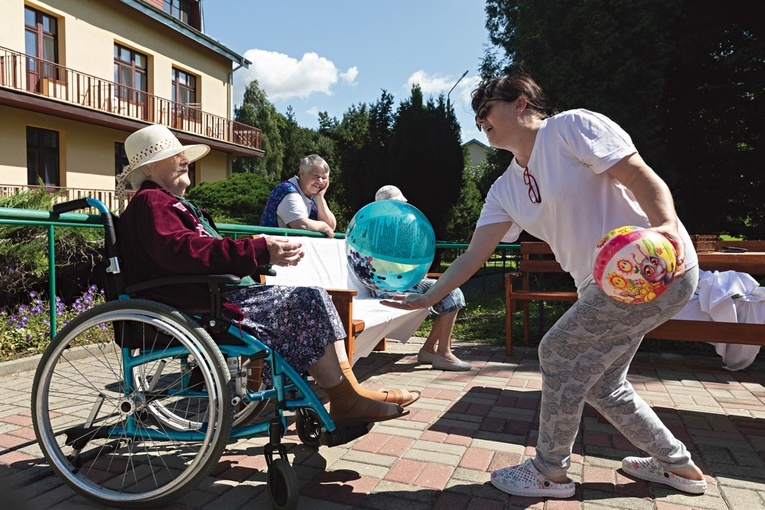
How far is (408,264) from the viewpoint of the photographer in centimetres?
325

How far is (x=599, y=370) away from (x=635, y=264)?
561mm

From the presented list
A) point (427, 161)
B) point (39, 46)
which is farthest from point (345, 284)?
point (39, 46)

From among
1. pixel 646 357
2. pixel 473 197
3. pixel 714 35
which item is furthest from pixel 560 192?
pixel 473 197

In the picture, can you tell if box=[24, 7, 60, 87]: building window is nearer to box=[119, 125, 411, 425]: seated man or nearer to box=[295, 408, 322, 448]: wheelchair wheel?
box=[119, 125, 411, 425]: seated man

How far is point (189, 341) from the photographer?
199cm

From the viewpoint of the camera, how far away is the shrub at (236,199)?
13.4 metres

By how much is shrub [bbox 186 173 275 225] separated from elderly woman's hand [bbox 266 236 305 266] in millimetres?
11028

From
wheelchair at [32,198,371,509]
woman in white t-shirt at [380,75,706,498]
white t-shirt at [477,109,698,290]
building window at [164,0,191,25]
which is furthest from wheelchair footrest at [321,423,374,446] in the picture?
building window at [164,0,191,25]

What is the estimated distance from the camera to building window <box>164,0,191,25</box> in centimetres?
2055

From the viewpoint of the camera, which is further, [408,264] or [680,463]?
[408,264]

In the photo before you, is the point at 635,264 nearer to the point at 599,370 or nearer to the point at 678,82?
the point at 599,370

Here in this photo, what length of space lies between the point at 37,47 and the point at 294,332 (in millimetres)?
16387

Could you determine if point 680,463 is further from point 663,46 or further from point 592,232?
point 663,46

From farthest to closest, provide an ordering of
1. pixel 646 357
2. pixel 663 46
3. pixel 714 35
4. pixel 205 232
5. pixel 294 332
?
pixel 714 35, pixel 663 46, pixel 646 357, pixel 205 232, pixel 294 332
